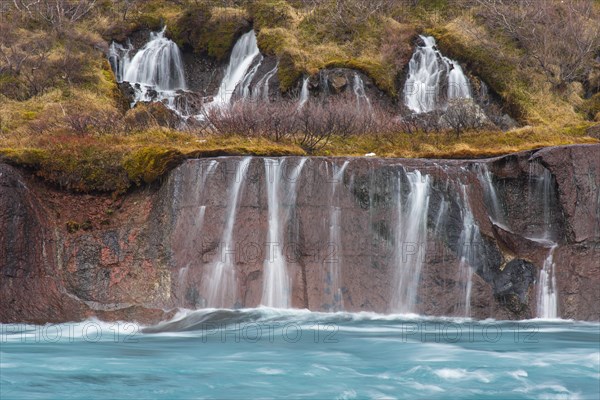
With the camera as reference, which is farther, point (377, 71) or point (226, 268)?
point (377, 71)

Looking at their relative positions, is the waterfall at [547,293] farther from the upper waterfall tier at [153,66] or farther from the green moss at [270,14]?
the green moss at [270,14]

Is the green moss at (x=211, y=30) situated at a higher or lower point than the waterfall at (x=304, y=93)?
higher

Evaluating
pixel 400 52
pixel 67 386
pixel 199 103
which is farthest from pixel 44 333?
pixel 400 52

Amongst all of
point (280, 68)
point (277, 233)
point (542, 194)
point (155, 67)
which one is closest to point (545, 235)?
point (542, 194)

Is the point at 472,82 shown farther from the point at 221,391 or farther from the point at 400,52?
the point at 221,391

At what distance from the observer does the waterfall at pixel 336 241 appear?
50.3ft

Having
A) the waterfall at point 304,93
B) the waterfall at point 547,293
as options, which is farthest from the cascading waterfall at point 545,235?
the waterfall at point 304,93

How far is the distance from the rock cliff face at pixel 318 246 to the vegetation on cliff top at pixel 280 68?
4.24ft

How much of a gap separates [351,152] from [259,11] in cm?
1128

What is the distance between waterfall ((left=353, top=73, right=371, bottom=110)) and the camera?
24.6 metres

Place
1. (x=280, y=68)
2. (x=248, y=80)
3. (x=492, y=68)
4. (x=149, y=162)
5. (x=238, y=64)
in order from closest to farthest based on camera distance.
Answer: (x=149, y=162) < (x=280, y=68) < (x=492, y=68) < (x=248, y=80) < (x=238, y=64)

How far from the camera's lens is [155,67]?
92.4ft

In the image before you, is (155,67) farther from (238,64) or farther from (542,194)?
(542,194)

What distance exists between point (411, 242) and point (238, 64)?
1470cm
